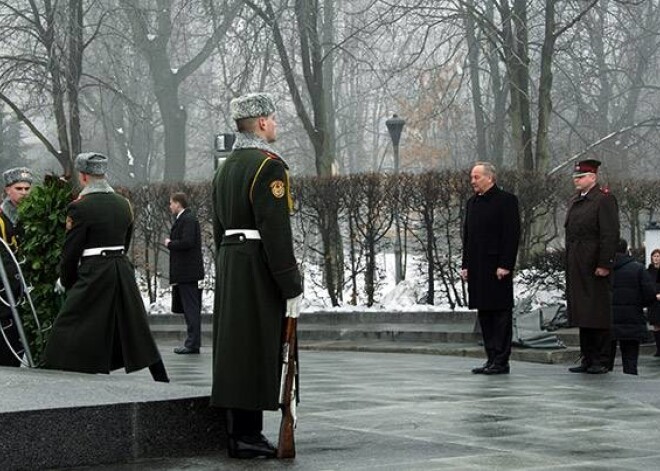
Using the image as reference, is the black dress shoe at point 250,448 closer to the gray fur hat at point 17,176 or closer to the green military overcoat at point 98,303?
the green military overcoat at point 98,303

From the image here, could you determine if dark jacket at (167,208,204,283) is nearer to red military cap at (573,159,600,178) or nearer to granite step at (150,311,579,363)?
granite step at (150,311,579,363)

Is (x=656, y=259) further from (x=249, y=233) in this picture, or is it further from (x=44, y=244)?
(x=249, y=233)

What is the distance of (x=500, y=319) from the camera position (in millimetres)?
13977

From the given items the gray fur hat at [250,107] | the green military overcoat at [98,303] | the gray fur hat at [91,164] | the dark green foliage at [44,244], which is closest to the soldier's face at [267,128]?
the gray fur hat at [250,107]

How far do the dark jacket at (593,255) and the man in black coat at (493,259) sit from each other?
82 cm

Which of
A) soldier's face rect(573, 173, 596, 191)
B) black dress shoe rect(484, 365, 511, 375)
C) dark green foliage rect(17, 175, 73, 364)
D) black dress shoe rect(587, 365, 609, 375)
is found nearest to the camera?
dark green foliage rect(17, 175, 73, 364)

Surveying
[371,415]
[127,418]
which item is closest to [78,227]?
[371,415]

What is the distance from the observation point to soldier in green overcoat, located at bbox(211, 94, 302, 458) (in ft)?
26.7

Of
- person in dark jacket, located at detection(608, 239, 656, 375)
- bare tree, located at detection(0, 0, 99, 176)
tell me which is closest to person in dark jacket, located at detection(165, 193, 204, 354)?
person in dark jacket, located at detection(608, 239, 656, 375)

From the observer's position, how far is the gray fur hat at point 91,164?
1127 cm

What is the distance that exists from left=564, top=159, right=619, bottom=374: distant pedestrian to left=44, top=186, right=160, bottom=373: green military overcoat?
4883 millimetres

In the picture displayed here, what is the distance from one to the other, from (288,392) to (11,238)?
4.72 m

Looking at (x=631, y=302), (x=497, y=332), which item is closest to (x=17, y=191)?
(x=497, y=332)

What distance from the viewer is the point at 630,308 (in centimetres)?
1588
